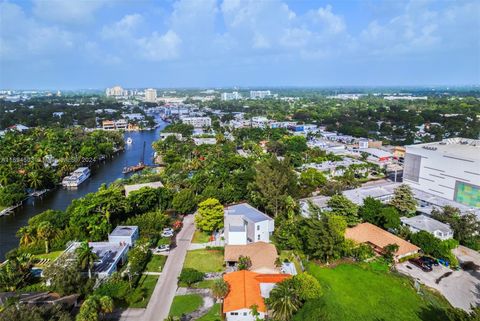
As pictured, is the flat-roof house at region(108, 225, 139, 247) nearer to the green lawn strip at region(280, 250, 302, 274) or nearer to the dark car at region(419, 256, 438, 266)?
the green lawn strip at region(280, 250, 302, 274)

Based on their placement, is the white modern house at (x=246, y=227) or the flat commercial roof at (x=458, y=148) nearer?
the white modern house at (x=246, y=227)

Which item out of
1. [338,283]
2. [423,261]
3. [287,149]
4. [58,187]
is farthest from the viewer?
[287,149]

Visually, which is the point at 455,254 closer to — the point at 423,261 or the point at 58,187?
the point at 423,261

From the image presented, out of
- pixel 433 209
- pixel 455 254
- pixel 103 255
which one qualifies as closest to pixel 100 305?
pixel 103 255

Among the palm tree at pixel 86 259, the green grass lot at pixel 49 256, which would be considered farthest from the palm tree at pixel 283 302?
the green grass lot at pixel 49 256

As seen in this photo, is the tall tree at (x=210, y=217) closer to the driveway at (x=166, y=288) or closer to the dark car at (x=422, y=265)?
the driveway at (x=166, y=288)
